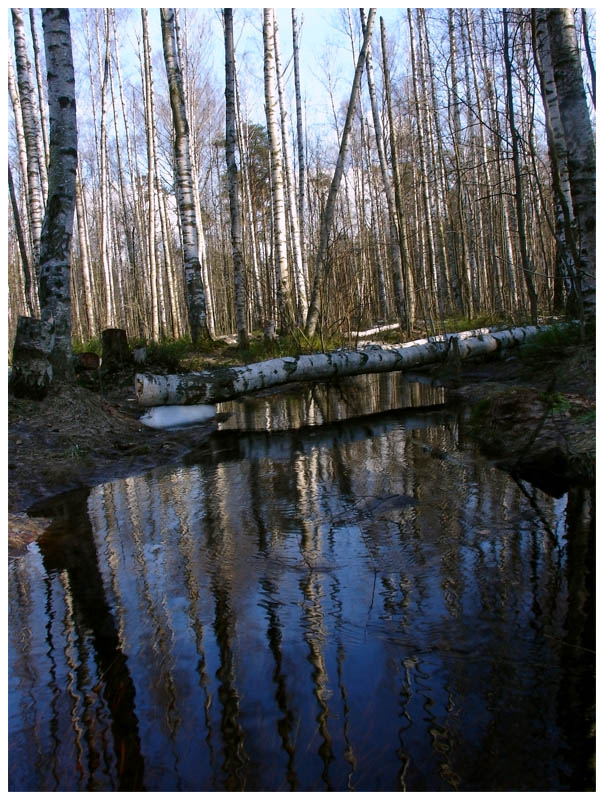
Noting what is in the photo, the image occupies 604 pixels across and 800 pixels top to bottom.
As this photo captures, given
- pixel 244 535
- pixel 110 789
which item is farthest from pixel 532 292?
pixel 110 789

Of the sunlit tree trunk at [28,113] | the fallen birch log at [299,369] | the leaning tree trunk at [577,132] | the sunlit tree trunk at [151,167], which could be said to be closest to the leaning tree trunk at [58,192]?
the fallen birch log at [299,369]

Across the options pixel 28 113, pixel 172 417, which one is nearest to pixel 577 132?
pixel 172 417

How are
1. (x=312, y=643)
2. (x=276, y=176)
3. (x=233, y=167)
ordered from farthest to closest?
(x=276, y=176) < (x=233, y=167) < (x=312, y=643)

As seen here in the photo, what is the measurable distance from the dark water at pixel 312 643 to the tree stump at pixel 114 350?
514 cm

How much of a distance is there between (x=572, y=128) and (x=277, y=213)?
6375mm

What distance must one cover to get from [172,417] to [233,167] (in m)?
6.39

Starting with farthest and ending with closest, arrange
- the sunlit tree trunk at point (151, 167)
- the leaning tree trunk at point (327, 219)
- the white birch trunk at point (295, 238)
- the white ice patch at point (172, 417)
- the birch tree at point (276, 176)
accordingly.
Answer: the sunlit tree trunk at point (151, 167), the white birch trunk at point (295, 238), the birch tree at point (276, 176), the leaning tree trunk at point (327, 219), the white ice patch at point (172, 417)

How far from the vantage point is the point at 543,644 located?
7.12 ft

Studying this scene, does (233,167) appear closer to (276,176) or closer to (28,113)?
(276,176)

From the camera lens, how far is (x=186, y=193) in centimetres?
1191

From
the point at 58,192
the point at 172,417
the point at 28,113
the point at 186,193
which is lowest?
the point at 172,417

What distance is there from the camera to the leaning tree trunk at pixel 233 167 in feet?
36.2

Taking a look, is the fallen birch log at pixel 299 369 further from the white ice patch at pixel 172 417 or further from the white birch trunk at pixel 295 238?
the white birch trunk at pixel 295 238

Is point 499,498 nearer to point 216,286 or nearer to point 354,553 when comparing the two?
point 354,553
